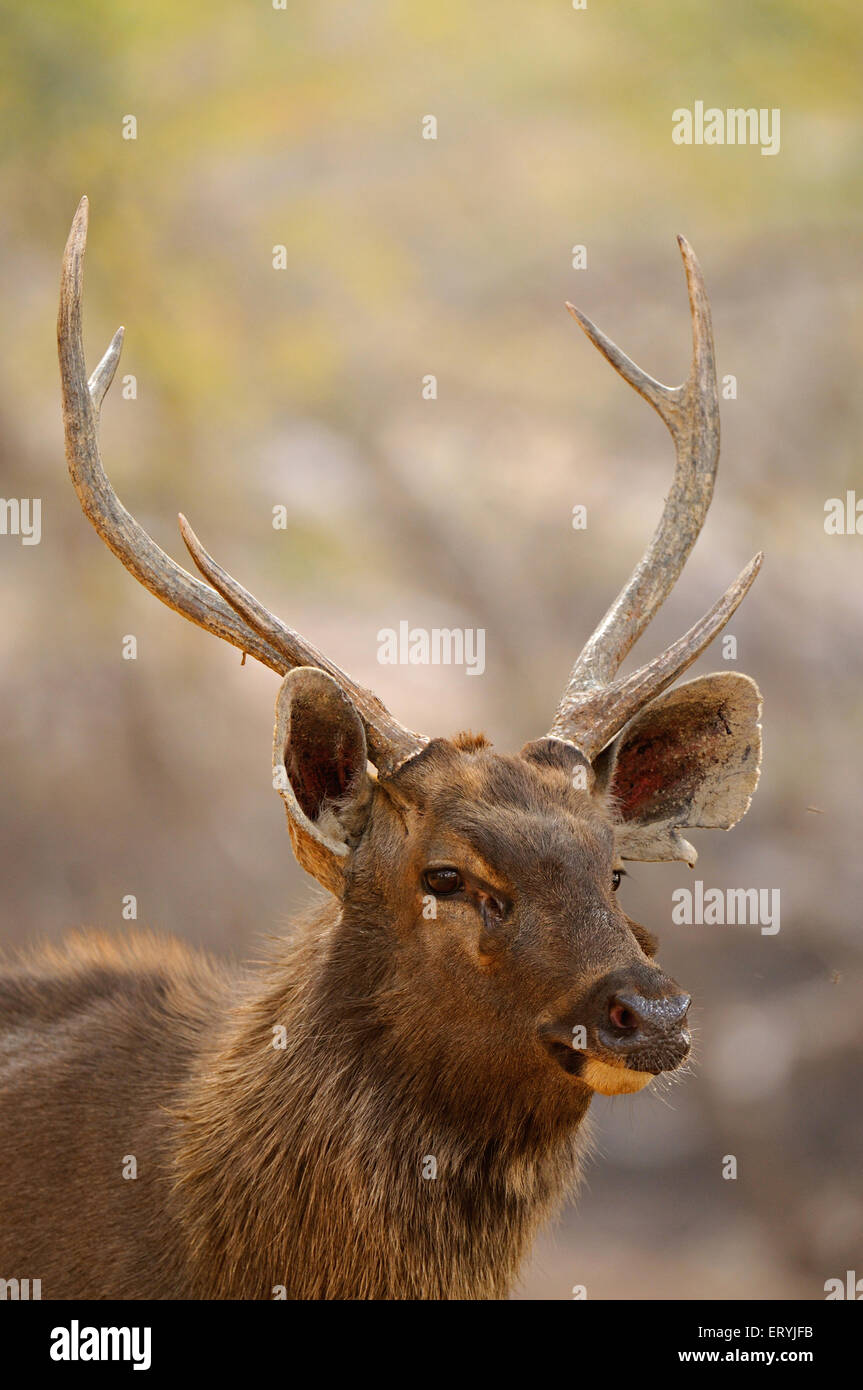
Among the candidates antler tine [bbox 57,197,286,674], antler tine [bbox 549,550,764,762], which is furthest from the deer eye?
antler tine [bbox 57,197,286,674]

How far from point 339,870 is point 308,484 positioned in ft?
12.7

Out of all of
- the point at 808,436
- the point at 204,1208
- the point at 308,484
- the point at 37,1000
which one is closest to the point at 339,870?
the point at 204,1208

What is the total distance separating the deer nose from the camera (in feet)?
8.64

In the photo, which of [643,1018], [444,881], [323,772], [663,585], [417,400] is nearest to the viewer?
[643,1018]

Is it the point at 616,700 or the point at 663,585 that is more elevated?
the point at 663,585

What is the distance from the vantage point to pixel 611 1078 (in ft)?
8.94

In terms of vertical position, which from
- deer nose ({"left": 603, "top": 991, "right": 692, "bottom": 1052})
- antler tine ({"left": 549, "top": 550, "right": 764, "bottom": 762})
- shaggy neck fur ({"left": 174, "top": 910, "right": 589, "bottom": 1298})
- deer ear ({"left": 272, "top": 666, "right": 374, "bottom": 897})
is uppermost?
antler tine ({"left": 549, "top": 550, "right": 764, "bottom": 762})

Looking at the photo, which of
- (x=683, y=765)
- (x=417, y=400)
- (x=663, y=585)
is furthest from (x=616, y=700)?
(x=417, y=400)

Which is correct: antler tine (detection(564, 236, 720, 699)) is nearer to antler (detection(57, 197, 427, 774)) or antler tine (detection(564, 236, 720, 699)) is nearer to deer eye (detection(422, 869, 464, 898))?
antler (detection(57, 197, 427, 774))

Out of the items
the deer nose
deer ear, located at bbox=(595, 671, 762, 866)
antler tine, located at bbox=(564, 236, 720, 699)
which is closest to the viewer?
the deer nose

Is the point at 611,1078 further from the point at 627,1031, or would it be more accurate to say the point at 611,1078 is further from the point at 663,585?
the point at 663,585

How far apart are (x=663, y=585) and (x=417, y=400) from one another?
134 inches

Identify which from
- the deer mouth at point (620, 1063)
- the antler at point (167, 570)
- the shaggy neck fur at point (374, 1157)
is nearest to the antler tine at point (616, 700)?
the antler at point (167, 570)

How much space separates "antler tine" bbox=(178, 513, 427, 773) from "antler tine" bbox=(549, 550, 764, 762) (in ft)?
1.23
